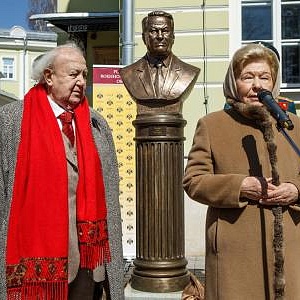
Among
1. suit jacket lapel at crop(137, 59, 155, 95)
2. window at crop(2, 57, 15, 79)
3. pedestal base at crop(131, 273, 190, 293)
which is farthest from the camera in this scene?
window at crop(2, 57, 15, 79)

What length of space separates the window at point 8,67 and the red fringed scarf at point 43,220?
37.1 metres

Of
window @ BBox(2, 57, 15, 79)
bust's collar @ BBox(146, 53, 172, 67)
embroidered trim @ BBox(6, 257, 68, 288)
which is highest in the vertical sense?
window @ BBox(2, 57, 15, 79)

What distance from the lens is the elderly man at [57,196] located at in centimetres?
234

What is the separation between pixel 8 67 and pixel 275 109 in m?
38.3

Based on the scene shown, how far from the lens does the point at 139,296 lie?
4.34m

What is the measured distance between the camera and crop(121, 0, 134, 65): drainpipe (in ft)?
25.0

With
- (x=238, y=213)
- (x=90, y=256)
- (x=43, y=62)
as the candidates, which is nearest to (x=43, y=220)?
(x=90, y=256)

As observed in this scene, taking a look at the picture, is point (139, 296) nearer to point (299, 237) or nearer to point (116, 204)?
point (116, 204)

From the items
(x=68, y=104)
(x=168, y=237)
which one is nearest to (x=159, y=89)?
(x=168, y=237)

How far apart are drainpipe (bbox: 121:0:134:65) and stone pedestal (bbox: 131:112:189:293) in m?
3.28

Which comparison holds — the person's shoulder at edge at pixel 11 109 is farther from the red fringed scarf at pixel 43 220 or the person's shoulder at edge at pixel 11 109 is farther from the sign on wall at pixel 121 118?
the sign on wall at pixel 121 118

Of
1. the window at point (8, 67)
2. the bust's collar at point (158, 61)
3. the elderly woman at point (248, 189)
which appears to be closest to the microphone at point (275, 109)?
the elderly woman at point (248, 189)

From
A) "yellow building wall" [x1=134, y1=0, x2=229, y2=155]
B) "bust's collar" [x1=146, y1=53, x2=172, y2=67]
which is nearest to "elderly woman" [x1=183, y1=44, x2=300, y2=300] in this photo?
"bust's collar" [x1=146, y1=53, x2=172, y2=67]

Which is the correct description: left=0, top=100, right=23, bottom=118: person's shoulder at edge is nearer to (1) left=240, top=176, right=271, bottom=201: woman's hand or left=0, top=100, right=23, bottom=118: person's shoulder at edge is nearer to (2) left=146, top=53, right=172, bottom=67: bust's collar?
(1) left=240, top=176, right=271, bottom=201: woman's hand
